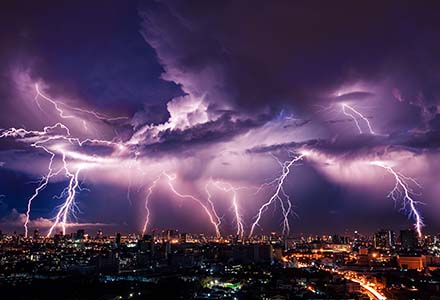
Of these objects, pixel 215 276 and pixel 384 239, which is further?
pixel 384 239

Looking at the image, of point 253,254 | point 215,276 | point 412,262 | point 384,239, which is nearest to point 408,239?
point 384,239

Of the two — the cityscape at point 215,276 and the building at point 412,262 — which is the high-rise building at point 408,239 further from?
the building at point 412,262

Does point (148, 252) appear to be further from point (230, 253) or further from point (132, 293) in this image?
point (132, 293)

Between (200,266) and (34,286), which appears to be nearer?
(34,286)

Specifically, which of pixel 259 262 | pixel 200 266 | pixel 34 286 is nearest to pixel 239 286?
pixel 34 286

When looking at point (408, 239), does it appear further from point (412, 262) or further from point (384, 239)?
point (412, 262)

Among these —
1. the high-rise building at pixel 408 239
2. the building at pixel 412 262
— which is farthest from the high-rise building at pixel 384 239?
the building at pixel 412 262
